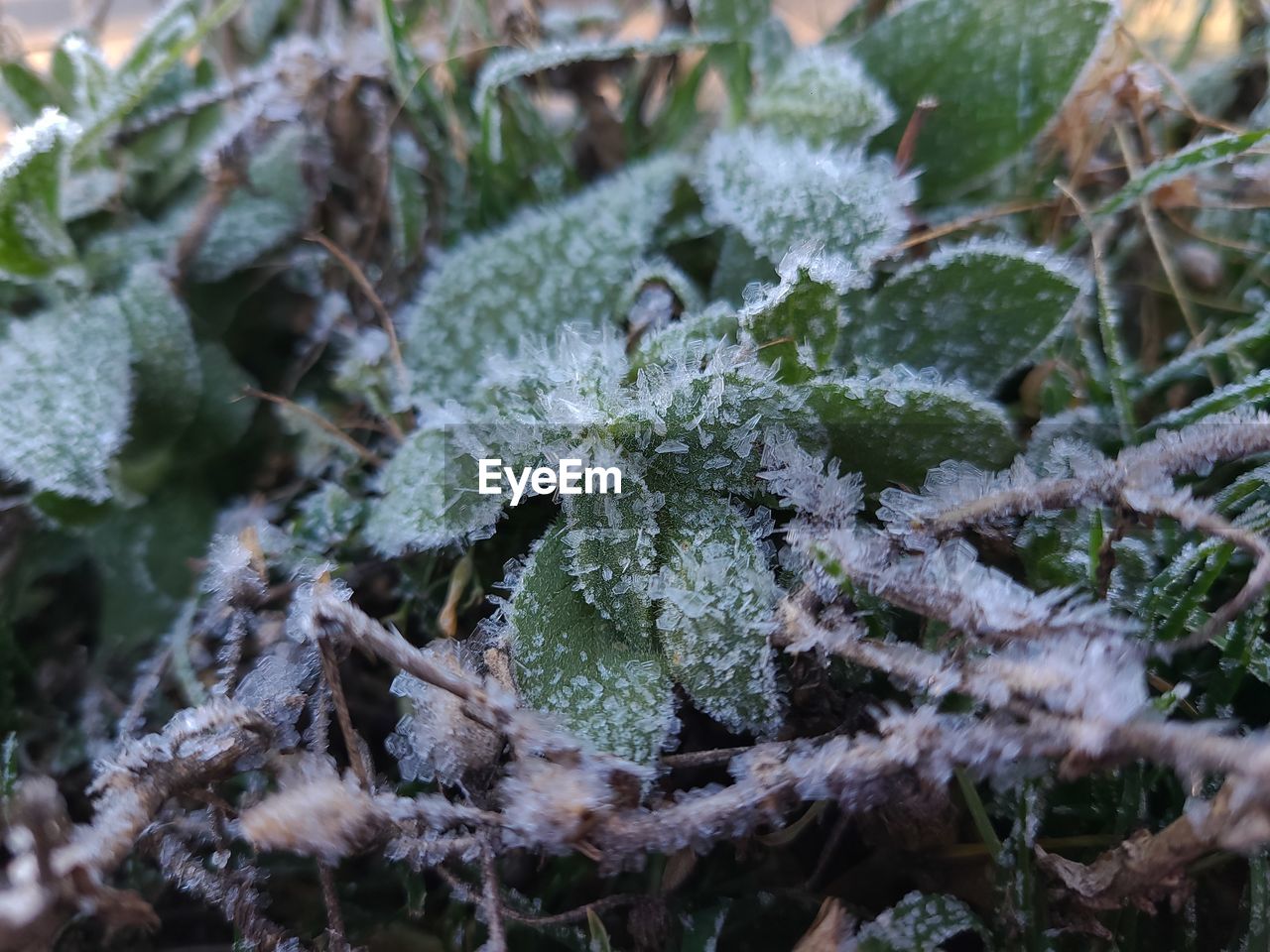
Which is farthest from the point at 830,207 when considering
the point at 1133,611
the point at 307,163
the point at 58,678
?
the point at 58,678

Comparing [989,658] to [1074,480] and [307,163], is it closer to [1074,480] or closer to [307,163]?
[1074,480]

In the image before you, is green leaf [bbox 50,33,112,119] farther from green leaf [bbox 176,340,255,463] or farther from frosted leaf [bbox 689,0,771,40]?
frosted leaf [bbox 689,0,771,40]

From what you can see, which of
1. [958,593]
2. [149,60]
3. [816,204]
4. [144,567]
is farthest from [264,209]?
[958,593]

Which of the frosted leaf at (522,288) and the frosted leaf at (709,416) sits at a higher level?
the frosted leaf at (522,288)

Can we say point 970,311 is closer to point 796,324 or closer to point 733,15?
point 796,324

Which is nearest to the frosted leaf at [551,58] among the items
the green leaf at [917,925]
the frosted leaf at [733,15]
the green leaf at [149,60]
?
Result: the frosted leaf at [733,15]

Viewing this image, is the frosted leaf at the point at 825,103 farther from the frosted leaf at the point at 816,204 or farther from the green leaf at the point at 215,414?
the green leaf at the point at 215,414

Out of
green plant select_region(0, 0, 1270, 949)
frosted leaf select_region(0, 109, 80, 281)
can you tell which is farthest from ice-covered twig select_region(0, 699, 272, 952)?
frosted leaf select_region(0, 109, 80, 281)

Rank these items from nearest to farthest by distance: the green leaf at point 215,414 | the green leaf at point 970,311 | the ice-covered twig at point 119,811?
1. the ice-covered twig at point 119,811
2. the green leaf at point 970,311
3. the green leaf at point 215,414
